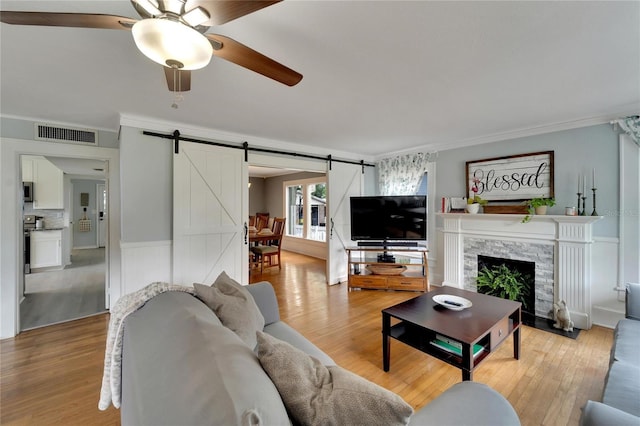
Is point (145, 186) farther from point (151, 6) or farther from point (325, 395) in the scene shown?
point (325, 395)

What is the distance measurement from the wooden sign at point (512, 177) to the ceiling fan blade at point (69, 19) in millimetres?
4098

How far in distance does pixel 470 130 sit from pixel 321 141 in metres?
2.04

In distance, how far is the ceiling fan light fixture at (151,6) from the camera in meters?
1.03

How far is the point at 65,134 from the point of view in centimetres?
308

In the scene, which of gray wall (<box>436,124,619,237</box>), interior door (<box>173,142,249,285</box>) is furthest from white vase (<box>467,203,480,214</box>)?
interior door (<box>173,142,249,285</box>)

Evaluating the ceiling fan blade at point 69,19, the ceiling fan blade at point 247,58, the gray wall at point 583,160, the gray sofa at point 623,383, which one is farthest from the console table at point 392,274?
the ceiling fan blade at point 69,19

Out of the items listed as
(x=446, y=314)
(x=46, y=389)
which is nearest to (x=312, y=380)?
(x=446, y=314)

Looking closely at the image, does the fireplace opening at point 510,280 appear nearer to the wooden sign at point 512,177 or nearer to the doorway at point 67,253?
the wooden sign at point 512,177

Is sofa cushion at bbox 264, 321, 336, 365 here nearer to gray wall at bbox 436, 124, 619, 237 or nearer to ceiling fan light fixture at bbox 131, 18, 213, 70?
ceiling fan light fixture at bbox 131, 18, 213, 70

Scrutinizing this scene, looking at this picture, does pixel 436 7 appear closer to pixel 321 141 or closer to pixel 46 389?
pixel 321 141

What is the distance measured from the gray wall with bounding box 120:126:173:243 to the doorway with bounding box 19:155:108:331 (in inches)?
29.9

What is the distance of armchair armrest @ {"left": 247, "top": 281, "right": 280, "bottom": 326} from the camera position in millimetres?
2033

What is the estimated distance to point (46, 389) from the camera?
1962 millimetres

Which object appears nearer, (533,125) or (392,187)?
(533,125)
